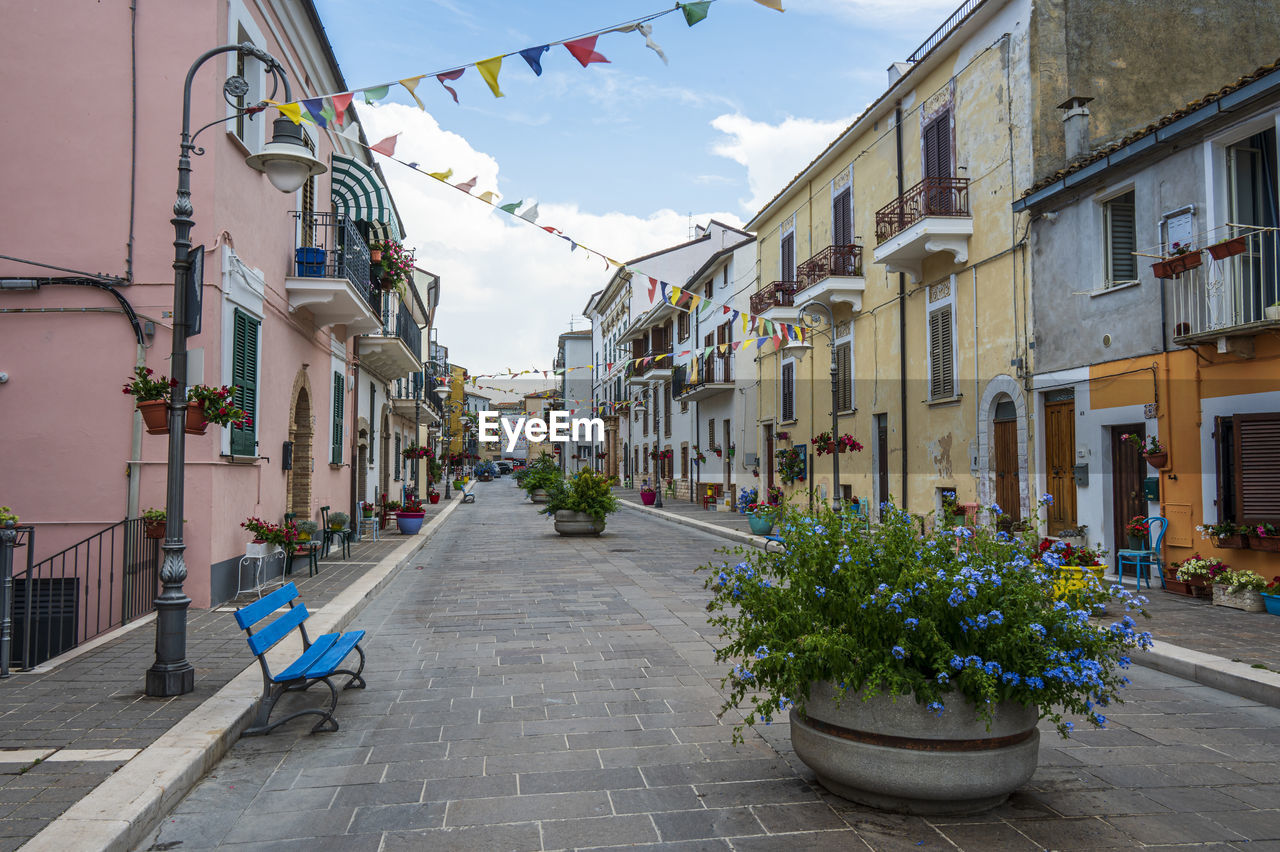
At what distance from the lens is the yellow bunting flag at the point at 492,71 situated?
23.8 feet

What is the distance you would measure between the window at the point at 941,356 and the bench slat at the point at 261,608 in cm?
1275

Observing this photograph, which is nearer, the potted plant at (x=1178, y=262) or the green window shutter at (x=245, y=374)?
the potted plant at (x=1178, y=262)

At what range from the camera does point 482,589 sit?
12078 mm

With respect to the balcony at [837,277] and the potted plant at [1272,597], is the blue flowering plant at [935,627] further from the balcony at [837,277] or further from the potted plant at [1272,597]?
the balcony at [837,277]

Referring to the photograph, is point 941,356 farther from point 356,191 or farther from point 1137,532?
point 356,191

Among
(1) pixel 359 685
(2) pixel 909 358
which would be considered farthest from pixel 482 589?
(2) pixel 909 358

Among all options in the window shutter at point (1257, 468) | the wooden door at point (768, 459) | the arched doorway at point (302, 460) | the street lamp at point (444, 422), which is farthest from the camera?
the street lamp at point (444, 422)

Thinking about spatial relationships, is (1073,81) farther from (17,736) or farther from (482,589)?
(17,736)

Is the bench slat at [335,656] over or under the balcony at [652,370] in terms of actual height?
under

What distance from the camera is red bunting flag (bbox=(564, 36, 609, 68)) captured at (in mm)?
7176

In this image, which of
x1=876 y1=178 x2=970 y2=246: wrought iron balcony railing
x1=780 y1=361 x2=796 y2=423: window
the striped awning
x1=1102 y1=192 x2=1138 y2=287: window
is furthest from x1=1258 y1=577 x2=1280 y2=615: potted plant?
x1=780 y1=361 x2=796 y2=423: window

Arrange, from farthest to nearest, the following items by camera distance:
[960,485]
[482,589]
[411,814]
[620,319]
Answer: [620,319], [960,485], [482,589], [411,814]

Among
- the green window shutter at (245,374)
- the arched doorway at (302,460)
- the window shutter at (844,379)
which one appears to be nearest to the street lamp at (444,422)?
the window shutter at (844,379)

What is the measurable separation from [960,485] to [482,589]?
28.8 ft
